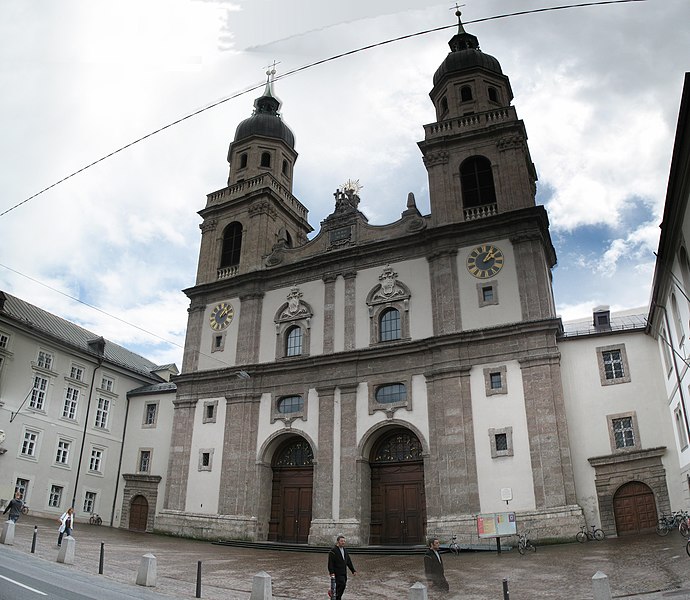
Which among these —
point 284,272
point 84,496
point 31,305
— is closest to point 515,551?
point 284,272

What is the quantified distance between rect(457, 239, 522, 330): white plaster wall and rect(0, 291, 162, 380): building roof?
26.7 metres

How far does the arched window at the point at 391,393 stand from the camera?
105 feet

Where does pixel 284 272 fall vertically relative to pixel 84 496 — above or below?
above

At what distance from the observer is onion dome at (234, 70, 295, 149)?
46.1 metres

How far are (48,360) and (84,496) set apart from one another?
9278mm

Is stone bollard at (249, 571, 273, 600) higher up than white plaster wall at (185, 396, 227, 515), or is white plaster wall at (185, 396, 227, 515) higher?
white plaster wall at (185, 396, 227, 515)

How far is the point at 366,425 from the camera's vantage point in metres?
32.0

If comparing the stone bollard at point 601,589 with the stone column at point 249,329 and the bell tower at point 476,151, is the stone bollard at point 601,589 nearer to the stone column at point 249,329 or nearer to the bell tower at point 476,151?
the bell tower at point 476,151

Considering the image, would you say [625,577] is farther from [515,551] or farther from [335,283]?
[335,283]

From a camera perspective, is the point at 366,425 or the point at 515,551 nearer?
the point at 515,551

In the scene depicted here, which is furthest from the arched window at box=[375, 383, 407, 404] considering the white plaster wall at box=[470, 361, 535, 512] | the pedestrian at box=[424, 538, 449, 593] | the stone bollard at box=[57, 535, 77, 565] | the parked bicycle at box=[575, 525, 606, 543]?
the stone bollard at box=[57, 535, 77, 565]

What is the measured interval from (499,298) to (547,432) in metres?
7.14

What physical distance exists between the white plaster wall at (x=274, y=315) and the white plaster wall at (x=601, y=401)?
535 inches

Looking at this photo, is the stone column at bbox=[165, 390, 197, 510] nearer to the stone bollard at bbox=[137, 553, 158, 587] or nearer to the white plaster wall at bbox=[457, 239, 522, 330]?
the white plaster wall at bbox=[457, 239, 522, 330]
